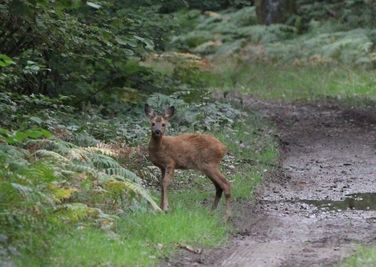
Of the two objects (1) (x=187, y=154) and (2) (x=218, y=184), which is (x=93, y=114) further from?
(2) (x=218, y=184)

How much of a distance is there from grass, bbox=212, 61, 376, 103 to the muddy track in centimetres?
310

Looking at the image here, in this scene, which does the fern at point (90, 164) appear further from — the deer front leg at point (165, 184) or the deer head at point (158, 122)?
the deer head at point (158, 122)

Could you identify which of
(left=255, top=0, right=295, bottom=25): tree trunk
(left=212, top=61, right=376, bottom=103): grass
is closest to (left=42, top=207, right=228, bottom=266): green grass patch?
(left=212, top=61, right=376, bottom=103): grass

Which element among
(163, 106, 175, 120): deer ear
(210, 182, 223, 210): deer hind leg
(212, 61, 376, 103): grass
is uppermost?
(163, 106, 175, 120): deer ear

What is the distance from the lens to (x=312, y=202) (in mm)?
12734

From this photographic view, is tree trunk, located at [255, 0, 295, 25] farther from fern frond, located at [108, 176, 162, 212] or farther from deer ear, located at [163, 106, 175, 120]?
fern frond, located at [108, 176, 162, 212]

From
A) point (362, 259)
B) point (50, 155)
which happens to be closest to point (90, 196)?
point (50, 155)

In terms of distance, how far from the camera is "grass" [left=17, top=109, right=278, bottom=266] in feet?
27.6

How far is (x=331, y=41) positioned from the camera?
29.7 m

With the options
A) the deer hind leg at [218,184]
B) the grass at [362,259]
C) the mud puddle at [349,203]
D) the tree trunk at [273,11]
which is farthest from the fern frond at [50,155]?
the tree trunk at [273,11]

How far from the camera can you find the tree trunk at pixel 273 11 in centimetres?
3372

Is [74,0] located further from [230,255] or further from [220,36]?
[220,36]

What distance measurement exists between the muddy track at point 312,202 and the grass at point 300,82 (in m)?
3.10

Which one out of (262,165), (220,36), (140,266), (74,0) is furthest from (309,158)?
(220,36)
